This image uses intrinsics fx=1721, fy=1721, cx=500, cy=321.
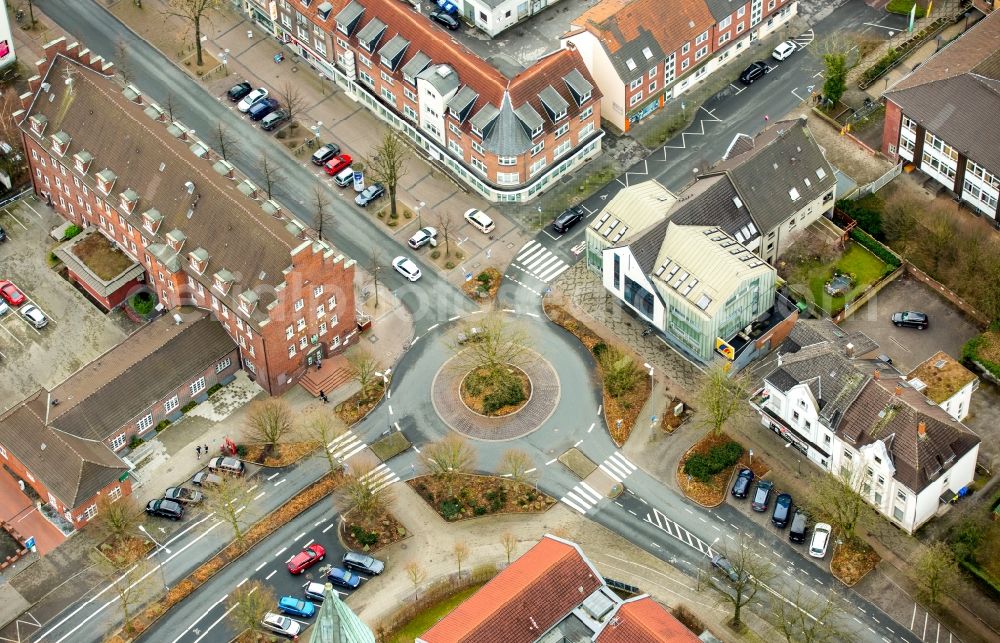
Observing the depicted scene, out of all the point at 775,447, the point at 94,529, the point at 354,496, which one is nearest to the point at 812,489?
the point at 775,447

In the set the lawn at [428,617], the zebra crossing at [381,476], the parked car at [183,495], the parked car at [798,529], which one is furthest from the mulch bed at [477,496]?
the parked car at [798,529]

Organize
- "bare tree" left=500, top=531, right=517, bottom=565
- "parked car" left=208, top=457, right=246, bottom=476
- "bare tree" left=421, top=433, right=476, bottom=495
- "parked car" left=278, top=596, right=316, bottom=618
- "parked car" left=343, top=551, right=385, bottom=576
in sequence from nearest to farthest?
"parked car" left=278, top=596, right=316, bottom=618 → "bare tree" left=500, top=531, right=517, bottom=565 → "parked car" left=343, top=551, right=385, bottom=576 → "bare tree" left=421, top=433, right=476, bottom=495 → "parked car" left=208, top=457, right=246, bottom=476

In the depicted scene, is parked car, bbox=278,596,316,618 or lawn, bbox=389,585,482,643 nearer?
lawn, bbox=389,585,482,643

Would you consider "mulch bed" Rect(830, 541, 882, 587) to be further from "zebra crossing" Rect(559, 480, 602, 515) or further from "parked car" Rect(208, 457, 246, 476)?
"parked car" Rect(208, 457, 246, 476)

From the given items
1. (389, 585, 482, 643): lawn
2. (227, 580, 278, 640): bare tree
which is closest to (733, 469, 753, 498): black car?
(389, 585, 482, 643): lawn

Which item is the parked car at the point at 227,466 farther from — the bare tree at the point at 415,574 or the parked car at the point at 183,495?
the bare tree at the point at 415,574

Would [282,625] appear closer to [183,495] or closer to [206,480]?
[183,495]

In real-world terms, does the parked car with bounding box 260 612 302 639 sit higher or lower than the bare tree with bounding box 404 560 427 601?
higher

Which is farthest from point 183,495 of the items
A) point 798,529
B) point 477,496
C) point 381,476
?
point 798,529
